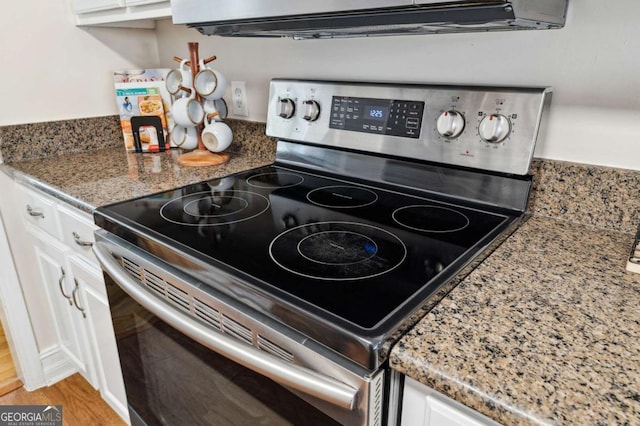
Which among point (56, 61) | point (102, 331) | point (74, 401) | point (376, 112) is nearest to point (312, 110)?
point (376, 112)

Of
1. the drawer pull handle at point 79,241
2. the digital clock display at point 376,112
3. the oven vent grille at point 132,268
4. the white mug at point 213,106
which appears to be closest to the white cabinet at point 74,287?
the drawer pull handle at point 79,241

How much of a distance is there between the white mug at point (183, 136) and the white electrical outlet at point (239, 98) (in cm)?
17

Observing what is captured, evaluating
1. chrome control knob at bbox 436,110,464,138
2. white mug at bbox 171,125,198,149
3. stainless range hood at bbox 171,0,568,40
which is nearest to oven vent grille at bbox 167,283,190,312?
stainless range hood at bbox 171,0,568,40

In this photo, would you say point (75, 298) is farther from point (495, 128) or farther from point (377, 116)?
point (495, 128)

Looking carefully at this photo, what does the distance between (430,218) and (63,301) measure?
1.29 m

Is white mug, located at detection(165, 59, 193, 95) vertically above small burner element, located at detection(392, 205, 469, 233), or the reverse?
white mug, located at detection(165, 59, 193, 95)

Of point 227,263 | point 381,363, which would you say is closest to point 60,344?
point 227,263

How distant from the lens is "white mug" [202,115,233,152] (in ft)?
4.67

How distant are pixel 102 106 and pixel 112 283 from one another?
101 cm

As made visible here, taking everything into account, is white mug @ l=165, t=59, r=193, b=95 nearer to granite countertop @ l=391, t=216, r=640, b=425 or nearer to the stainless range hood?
the stainless range hood

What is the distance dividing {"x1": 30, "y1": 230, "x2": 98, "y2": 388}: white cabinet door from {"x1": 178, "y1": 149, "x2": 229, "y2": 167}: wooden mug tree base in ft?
1.50

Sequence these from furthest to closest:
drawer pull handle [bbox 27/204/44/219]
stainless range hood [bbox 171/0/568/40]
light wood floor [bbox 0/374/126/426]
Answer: light wood floor [bbox 0/374/126/426], drawer pull handle [bbox 27/204/44/219], stainless range hood [bbox 171/0/568/40]

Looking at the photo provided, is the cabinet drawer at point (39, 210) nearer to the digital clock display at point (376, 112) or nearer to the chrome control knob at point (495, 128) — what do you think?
the digital clock display at point (376, 112)

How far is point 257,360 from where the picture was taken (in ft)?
2.04
